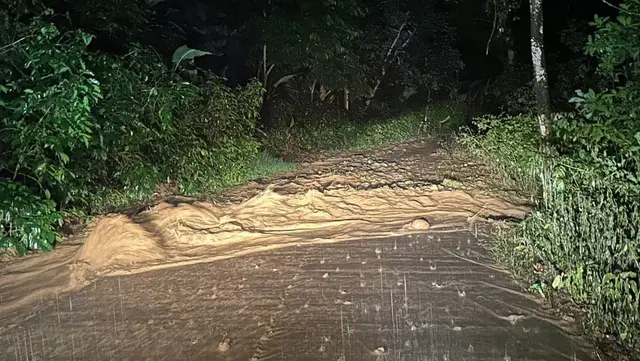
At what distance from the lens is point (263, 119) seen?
49.3 feet

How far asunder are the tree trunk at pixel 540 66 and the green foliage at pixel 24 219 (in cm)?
655

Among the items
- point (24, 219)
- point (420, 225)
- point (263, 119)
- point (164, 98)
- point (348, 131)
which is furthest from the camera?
point (348, 131)

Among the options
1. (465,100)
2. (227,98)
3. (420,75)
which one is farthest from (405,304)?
(420,75)

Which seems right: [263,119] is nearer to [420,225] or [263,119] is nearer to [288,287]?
[420,225]

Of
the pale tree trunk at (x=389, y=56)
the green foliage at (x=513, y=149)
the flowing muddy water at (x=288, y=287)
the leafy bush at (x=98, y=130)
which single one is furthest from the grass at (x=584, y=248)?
the pale tree trunk at (x=389, y=56)

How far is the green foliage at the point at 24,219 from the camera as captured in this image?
633 centimetres

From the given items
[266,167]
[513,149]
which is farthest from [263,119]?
[513,149]

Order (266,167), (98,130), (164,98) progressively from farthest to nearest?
(266,167) → (164,98) → (98,130)

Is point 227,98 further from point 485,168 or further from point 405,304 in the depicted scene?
point 405,304

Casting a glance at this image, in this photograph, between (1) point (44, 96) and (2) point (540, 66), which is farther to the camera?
(2) point (540, 66)

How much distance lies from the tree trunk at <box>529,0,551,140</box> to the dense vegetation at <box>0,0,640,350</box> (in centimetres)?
33

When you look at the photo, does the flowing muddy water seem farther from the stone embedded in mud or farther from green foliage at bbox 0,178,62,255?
green foliage at bbox 0,178,62,255

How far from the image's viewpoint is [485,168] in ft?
30.6

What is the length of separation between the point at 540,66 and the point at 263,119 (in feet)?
26.5
